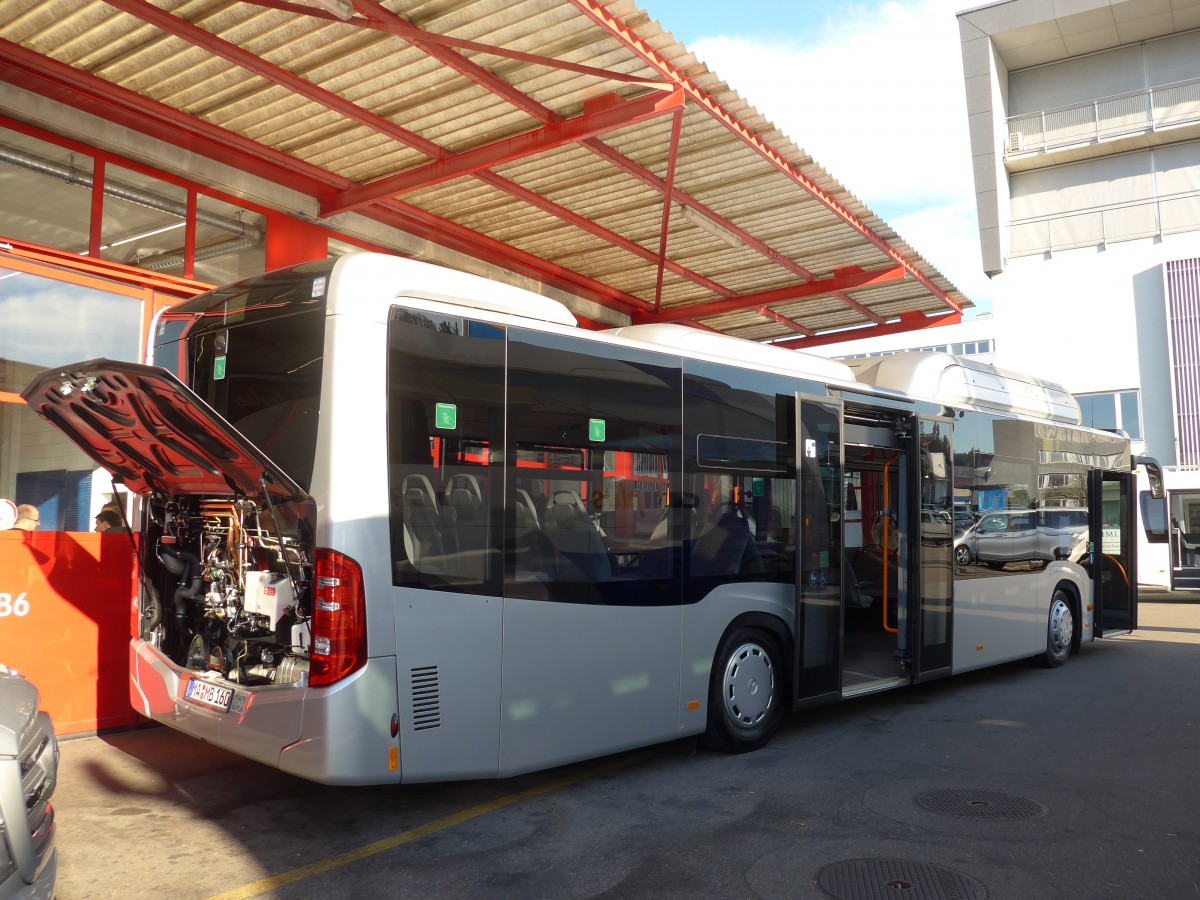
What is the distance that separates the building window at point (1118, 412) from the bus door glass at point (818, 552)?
72.6ft

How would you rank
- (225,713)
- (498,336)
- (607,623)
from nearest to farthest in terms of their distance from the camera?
(225,713)
(498,336)
(607,623)

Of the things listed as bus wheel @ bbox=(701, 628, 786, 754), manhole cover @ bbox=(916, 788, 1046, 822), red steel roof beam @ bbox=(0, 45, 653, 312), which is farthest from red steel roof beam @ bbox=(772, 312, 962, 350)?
manhole cover @ bbox=(916, 788, 1046, 822)

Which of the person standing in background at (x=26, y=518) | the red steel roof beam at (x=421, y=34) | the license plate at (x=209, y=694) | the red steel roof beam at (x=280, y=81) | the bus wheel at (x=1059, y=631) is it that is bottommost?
the bus wheel at (x=1059, y=631)

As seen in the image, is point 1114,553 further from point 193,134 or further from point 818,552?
point 193,134

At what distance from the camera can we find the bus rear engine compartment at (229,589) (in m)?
4.70

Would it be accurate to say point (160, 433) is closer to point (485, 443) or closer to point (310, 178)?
point (485, 443)

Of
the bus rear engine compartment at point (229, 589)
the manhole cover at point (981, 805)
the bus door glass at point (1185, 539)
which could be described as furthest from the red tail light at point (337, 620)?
the bus door glass at point (1185, 539)

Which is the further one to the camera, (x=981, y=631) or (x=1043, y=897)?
(x=981, y=631)

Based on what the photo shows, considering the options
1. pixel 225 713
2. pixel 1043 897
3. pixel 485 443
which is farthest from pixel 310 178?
pixel 1043 897

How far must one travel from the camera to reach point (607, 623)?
559 cm

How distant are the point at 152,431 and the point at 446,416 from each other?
5.16 ft

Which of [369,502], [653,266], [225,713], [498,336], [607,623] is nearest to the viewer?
[369,502]

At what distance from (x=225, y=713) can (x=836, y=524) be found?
4.51 meters

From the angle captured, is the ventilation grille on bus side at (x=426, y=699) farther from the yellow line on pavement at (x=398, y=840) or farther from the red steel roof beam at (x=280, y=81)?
the red steel roof beam at (x=280, y=81)
